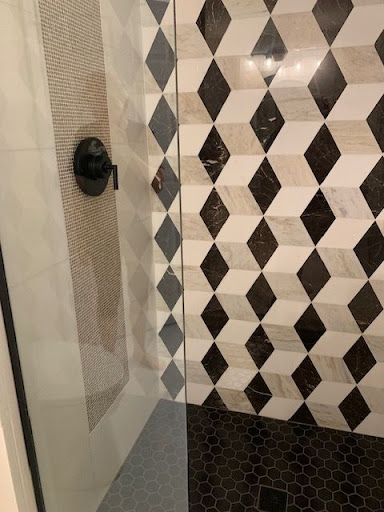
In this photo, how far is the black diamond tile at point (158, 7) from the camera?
3.64 feet

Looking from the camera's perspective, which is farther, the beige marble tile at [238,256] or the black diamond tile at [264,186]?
the beige marble tile at [238,256]

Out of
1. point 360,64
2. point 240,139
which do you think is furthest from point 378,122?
point 240,139

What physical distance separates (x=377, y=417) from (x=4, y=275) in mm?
1706

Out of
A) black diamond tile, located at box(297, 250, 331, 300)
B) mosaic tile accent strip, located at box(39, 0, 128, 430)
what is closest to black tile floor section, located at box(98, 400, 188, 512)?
mosaic tile accent strip, located at box(39, 0, 128, 430)

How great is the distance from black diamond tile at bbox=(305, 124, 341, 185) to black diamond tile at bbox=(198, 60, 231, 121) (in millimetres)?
410

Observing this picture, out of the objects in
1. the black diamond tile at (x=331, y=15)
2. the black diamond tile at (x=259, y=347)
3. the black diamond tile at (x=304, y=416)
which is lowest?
the black diamond tile at (x=304, y=416)

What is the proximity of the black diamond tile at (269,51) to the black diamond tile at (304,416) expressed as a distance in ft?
4.86

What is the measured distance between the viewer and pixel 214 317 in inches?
74.9

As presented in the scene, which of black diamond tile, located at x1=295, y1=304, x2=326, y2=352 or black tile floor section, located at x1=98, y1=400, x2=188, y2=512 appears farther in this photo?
black diamond tile, located at x1=295, y1=304, x2=326, y2=352

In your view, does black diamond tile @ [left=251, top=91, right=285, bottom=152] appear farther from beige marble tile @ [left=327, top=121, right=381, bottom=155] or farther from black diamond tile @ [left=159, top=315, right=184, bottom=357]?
black diamond tile @ [left=159, top=315, right=184, bottom=357]

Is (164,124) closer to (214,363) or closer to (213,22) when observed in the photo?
(213,22)

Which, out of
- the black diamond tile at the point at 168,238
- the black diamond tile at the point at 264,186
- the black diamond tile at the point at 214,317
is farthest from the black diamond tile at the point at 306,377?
the black diamond tile at the point at 168,238

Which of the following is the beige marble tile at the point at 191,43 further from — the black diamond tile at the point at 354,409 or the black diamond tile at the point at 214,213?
the black diamond tile at the point at 354,409

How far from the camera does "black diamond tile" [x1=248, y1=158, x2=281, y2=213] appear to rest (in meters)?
1.64
